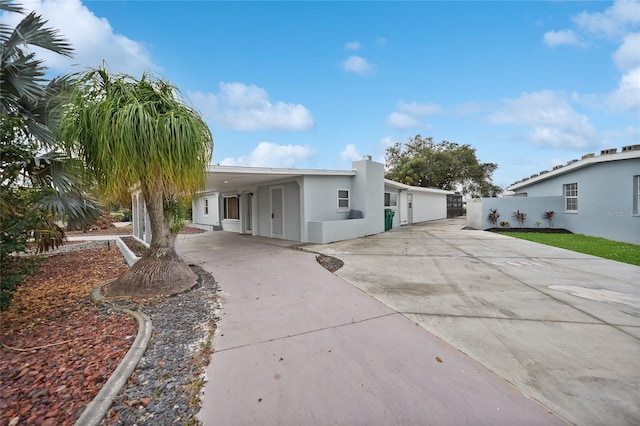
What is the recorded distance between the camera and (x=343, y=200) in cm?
1194

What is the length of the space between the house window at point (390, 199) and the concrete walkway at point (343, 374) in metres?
12.1

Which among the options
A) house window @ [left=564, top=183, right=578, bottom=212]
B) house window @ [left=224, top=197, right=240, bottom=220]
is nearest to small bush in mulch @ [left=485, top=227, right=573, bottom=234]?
house window @ [left=564, top=183, right=578, bottom=212]

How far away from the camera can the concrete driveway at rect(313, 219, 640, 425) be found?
2.18 metres

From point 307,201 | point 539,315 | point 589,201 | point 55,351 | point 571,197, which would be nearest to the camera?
point 55,351

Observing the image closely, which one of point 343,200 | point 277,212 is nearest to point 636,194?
point 343,200

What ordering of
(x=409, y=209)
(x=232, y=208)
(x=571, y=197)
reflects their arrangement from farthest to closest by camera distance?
(x=409, y=209) < (x=232, y=208) < (x=571, y=197)

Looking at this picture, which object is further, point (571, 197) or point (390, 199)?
point (390, 199)

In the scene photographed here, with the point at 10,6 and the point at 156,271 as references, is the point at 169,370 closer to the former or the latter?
the point at 156,271

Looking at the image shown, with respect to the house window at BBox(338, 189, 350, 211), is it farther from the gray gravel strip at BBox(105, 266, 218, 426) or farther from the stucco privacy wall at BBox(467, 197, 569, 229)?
the stucco privacy wall at BBox(467, 197, 569, 229)

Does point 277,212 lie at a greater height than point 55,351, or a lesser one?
greater

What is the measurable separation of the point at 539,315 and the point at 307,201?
789cm

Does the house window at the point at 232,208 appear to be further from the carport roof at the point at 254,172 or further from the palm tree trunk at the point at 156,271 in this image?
the palm tree trunk at the point at 156,271

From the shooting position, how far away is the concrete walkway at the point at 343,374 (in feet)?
6.31

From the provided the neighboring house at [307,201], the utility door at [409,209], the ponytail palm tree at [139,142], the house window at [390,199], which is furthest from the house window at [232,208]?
the utility door at [409,209]
